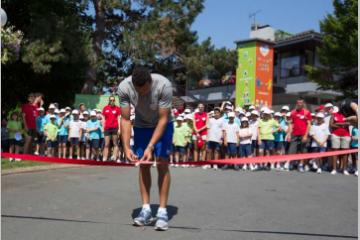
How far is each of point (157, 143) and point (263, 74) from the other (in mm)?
16354

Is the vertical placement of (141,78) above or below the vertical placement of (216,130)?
above

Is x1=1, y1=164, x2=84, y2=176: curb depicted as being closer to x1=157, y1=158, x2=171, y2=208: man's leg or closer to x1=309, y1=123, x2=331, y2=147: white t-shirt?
x1=157, y1=158, x2=171, y2=208: man's leg

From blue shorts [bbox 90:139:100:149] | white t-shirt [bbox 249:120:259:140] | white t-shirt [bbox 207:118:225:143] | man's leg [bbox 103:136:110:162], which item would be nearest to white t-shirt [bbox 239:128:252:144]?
white t-shirt [bbox 249:120:259:140]

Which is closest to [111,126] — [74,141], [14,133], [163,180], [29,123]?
[74,141]

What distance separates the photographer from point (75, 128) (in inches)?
567

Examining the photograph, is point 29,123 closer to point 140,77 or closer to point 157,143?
point 157,143

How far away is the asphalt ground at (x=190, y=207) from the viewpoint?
5.05 m

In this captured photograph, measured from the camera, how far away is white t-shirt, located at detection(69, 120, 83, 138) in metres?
14.4

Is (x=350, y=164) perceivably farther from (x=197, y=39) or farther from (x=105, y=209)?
(x=197, y=39)

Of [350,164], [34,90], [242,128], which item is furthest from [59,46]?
[350,164]

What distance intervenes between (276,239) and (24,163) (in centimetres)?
923

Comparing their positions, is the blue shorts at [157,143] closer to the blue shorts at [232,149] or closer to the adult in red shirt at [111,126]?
the blue shorts at [232,149]

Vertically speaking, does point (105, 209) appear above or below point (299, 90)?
below

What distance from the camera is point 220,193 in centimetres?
783
